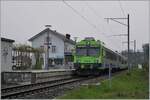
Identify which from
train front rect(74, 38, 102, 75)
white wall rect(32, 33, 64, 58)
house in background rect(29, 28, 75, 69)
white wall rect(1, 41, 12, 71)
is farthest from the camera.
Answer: white wall rect(32, 33, 64, 58)

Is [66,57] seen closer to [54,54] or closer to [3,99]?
[54,54]

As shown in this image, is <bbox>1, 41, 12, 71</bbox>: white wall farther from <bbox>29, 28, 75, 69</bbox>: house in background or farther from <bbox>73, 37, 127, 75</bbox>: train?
<bbox>29, 28, 75, 69</bbox>: house in background

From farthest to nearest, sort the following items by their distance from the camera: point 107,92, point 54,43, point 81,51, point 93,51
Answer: point 54,43
point 81,51
point 93,51
point 107,92

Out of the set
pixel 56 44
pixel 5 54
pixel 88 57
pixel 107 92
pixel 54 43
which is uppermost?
pixel 54 43

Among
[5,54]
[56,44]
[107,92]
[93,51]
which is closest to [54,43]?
[56,44]

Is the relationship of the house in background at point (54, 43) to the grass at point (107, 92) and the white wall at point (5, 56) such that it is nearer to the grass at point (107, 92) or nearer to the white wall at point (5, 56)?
the white wall at point (5, 56)

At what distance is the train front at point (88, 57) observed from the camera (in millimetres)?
33188

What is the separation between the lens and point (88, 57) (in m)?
33.5

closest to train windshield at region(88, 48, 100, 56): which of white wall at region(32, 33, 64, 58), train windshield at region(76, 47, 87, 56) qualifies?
train windshield at region(76, 47, 87, 56)

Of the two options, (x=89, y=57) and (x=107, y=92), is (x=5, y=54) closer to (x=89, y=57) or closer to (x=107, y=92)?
(x=89, y=57)

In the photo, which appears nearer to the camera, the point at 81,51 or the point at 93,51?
the point at 93,51

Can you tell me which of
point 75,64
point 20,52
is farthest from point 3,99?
point 20,52

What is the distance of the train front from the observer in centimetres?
3319

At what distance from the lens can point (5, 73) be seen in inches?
986
